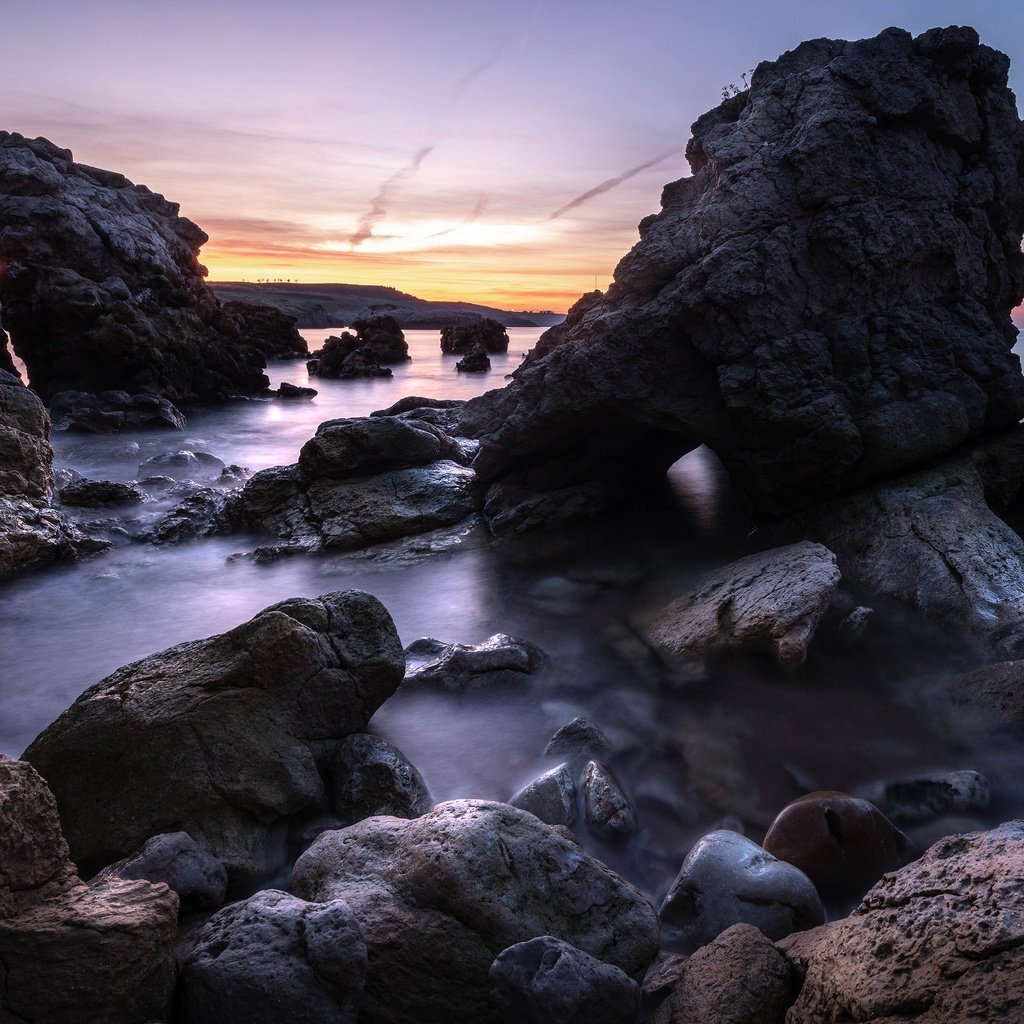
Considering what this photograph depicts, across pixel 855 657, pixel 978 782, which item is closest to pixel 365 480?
pixel 855 657

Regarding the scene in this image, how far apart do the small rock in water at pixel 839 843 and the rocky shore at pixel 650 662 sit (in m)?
0.02

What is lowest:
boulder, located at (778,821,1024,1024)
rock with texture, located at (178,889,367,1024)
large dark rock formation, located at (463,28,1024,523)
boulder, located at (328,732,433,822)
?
boulder, located at (328,732,433,822)

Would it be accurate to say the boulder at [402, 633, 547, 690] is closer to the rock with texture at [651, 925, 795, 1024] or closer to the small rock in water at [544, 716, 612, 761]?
the small rock in water at [544, 716, 612, 761]

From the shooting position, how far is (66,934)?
2.58 m

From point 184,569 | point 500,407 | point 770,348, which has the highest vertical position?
point 770,348

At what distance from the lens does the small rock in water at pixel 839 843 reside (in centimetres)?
421

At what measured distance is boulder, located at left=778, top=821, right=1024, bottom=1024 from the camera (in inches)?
84.5

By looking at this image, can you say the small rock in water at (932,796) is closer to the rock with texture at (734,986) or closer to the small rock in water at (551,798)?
the small rock in water at (551,798)

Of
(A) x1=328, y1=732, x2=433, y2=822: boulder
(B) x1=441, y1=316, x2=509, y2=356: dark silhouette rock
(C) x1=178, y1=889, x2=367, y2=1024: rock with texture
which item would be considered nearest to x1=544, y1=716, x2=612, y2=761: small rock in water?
(A) x1=328, y1=732, x2=433, y2=822: boulder

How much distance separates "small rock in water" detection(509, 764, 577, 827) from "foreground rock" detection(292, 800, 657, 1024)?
1.03 metres

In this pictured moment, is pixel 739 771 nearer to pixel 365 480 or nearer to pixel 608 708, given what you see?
pixel 608 708

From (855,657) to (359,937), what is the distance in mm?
5032

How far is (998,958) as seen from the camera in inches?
85.4

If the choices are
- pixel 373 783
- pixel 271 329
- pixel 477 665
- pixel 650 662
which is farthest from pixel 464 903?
pixel 271 329
